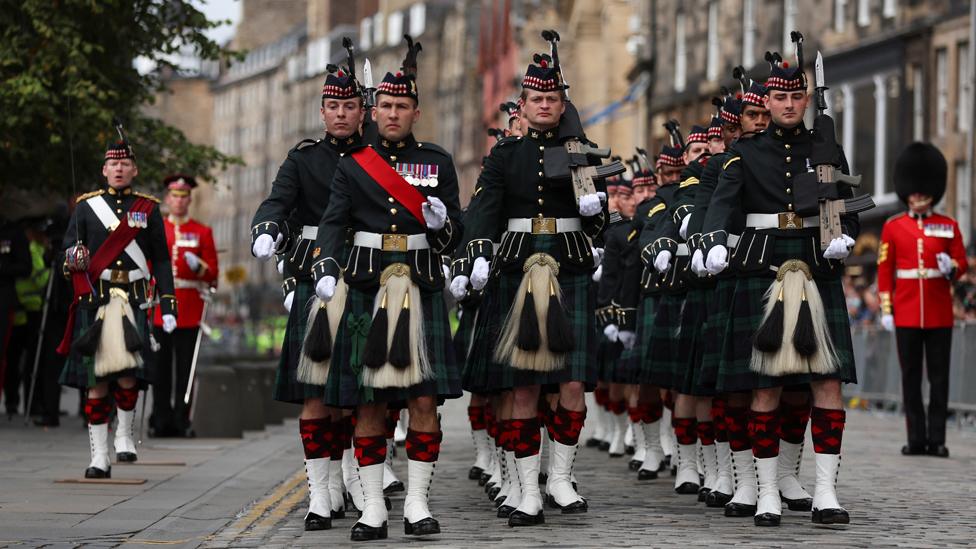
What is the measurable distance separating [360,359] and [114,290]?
4468 mm

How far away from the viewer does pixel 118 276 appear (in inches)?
557

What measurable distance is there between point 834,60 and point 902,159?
2576cm

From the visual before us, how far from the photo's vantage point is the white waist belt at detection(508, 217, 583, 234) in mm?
11125

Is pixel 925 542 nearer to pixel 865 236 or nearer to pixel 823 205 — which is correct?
pixel 823 205

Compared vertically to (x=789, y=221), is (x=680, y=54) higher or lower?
higher

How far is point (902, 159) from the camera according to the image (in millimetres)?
18984

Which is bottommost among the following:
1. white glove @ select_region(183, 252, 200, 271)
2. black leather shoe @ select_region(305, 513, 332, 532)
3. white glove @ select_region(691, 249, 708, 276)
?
black leather shoe @ select_region(305, 513, 332, 532)

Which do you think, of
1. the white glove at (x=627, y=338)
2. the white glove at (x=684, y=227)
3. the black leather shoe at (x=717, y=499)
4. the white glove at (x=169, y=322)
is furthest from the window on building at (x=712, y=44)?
the black leather shoe at (x=717, y=499)

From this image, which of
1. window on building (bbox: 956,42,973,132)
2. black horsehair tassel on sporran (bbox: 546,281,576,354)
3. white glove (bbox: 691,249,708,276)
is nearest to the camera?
black horsehair tassel on sporran (bbox: 546,281,576,354)

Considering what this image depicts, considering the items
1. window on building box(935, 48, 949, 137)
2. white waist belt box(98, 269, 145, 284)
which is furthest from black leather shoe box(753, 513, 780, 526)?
window on building box(935, 48, 949, 137)

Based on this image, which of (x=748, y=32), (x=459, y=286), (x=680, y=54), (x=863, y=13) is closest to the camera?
A: (x=459, y=286)

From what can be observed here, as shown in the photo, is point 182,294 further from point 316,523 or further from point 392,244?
point 392,244

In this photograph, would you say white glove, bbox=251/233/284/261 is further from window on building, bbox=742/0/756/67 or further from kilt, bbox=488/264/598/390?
window on building, bbox=742/0/756/67

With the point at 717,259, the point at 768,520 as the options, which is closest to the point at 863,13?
the point at 717,259
